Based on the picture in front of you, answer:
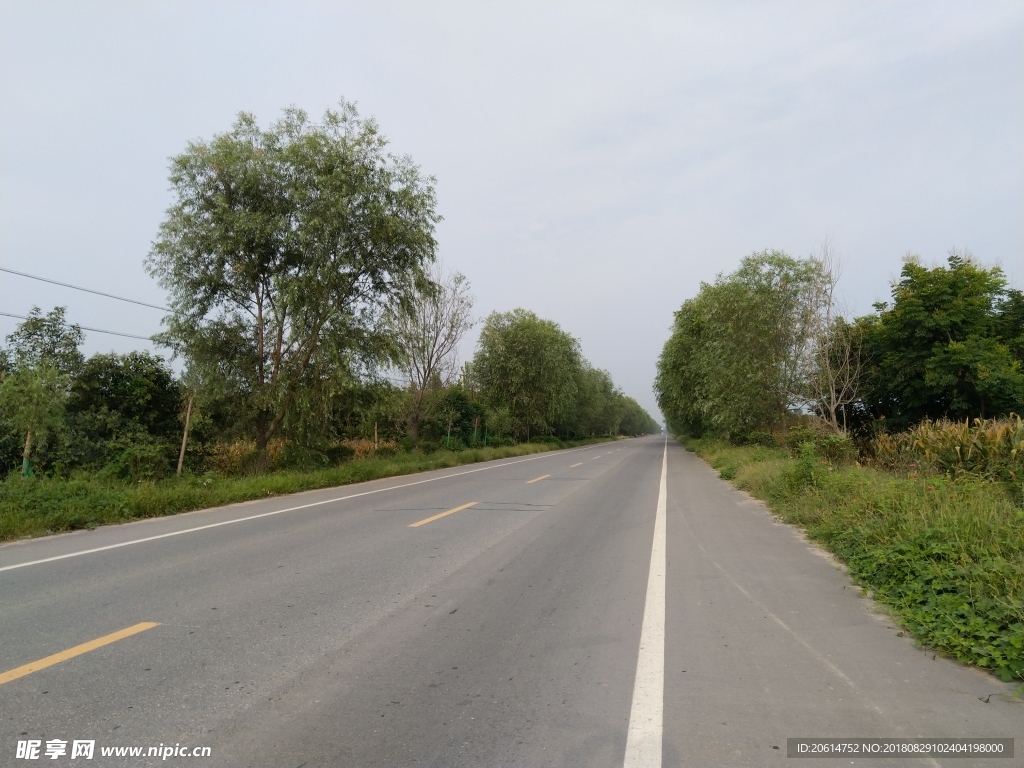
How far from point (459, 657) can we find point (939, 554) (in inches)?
192

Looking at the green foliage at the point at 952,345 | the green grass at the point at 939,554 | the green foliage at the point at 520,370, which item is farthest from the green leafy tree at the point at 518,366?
the green grass at the point at 939,554

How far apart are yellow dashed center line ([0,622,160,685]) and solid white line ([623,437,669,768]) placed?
153 inches

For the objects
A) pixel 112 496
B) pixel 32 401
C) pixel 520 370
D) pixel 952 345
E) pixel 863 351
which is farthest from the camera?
pixel 520 370

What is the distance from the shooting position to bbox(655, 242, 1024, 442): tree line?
2256 cm

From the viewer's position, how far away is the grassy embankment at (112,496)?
9.91m

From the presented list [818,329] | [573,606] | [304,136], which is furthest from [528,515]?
[818,329]

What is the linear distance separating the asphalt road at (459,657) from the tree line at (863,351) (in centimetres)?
1767

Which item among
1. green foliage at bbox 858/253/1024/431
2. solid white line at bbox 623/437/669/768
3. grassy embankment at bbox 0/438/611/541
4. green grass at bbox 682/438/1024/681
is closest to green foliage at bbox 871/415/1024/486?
green grass at bbox 682/438/1024/681

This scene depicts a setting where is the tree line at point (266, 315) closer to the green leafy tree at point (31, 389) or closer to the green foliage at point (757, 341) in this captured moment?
the green leafy tree at point (31, 389)

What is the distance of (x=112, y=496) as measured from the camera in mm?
11438

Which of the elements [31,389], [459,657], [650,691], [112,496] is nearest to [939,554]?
[650,691]

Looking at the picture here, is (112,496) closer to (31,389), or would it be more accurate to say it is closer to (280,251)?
(31,389)

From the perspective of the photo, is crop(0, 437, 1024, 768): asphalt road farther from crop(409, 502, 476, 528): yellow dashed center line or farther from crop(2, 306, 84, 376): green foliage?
crop(2, 306, 84, 376): green foliage

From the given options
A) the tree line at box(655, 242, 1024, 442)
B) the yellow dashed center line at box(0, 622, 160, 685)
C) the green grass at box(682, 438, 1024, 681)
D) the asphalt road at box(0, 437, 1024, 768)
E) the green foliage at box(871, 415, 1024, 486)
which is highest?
the tree line at box(655, 242, 1024, 442)
